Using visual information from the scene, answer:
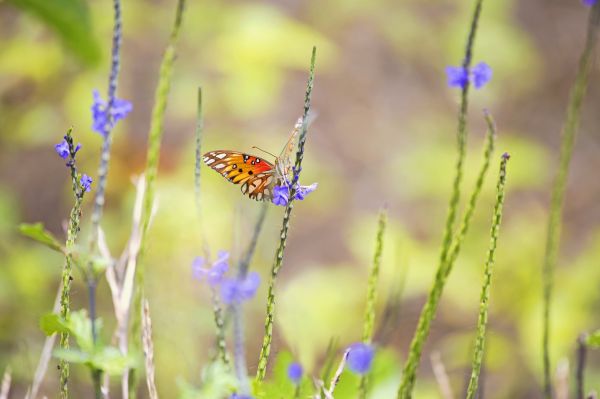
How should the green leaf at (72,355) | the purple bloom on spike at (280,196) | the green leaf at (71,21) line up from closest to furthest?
the green leaf at (72,355)
the purple bloom on spike at (280,196)
the green leaf at (71,21)

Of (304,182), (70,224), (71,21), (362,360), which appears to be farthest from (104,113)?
(304,182)

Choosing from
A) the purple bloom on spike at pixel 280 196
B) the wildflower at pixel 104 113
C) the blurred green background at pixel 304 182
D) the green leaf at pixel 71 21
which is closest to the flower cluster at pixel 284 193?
the purple bloom on spike at pixel 280 196

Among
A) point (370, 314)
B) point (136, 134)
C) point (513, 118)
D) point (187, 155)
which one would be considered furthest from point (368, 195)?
point (370, 314)

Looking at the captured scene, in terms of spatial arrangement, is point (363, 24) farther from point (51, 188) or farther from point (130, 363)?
point (130, 363)

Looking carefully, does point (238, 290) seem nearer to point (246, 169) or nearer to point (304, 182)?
point (246, 169)

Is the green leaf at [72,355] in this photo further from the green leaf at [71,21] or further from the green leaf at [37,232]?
the green leaf at [71,21]

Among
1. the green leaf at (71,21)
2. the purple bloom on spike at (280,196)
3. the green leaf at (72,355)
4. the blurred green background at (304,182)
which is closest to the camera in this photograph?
the green leaf at (72,355)
